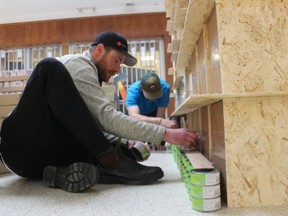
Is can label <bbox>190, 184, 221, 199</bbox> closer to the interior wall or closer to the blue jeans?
the blue jeans

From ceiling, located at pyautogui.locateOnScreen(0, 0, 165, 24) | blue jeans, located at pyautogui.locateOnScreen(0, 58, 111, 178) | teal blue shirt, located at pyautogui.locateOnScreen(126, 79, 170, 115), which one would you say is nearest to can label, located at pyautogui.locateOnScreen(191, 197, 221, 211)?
blue jeans, located at pyautogui.locateOnScreen(0, 58, 111, 178)

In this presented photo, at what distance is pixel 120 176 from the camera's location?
1.30 meters

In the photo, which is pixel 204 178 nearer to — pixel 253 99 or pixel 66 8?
pixel 253 99

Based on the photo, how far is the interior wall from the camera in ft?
16.0

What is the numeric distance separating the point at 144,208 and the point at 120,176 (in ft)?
1.25

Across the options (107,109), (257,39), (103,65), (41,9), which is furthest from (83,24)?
(257,39)

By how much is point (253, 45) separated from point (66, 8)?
4.56 m

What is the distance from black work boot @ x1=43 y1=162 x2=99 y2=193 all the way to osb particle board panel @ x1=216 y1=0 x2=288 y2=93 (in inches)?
24.7

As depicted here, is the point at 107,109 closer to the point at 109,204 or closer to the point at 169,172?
the point at 109,204

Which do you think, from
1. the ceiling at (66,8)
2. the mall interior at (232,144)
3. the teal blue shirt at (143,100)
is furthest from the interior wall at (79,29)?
the mall interior at (232,144)

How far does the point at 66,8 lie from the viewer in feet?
15.9

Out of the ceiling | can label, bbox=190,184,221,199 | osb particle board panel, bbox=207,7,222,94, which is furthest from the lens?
the ceiling

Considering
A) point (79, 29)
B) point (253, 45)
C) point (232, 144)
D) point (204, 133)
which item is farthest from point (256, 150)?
point (79, 29)

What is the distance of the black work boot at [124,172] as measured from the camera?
1271 millimetres
